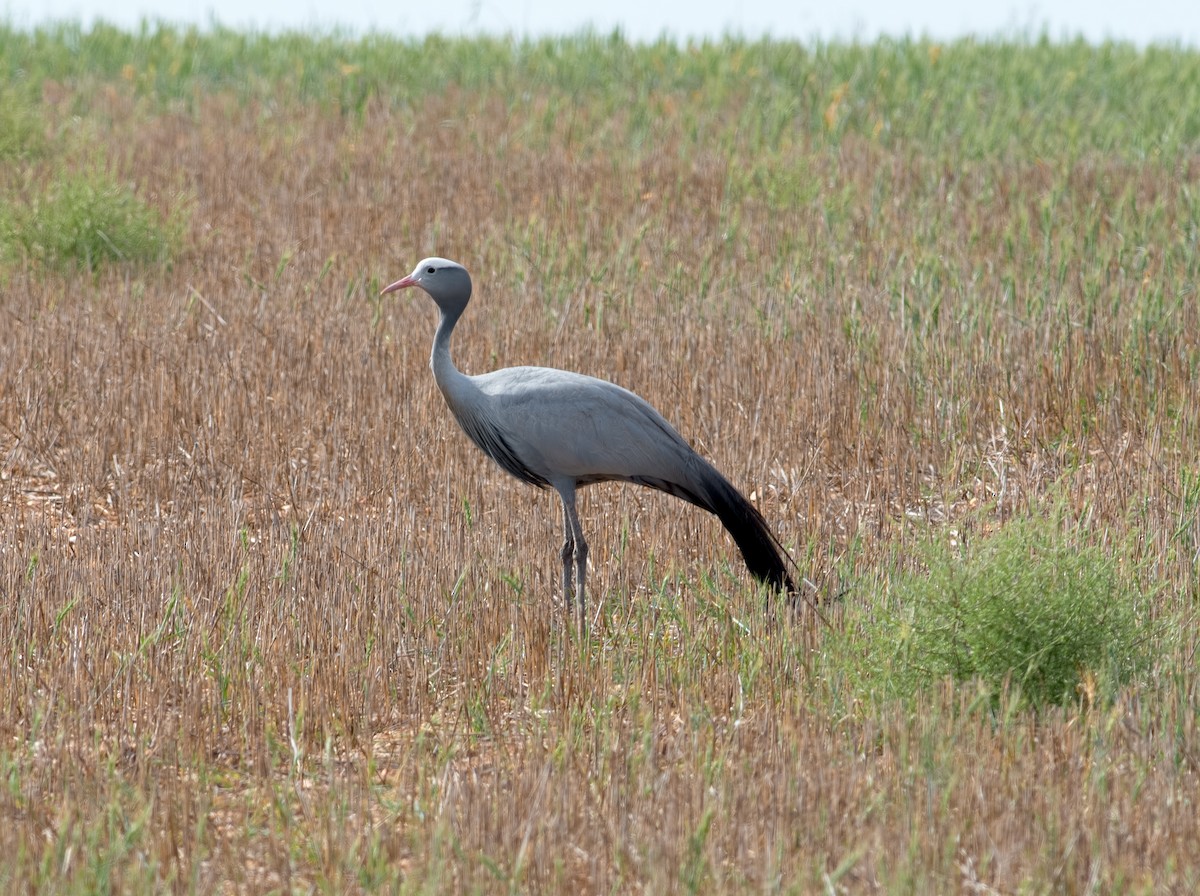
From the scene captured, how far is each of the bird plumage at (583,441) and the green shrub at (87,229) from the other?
5.44 meters

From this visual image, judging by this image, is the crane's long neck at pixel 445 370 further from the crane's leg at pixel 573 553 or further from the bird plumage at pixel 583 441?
the crane's leg at pixel 573 553

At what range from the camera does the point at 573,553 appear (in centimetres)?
581

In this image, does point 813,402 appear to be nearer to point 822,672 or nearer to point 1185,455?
point 1185,455

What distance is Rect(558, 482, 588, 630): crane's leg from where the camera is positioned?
5.47m

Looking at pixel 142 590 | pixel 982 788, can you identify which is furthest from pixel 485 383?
pixel 982 788

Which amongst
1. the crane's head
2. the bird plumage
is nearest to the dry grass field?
the bird plumage

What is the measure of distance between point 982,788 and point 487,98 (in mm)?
13664

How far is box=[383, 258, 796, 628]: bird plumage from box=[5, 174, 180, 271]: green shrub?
544cm

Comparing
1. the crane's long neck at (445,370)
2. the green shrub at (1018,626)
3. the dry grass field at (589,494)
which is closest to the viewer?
the dry grass field at (589,494)

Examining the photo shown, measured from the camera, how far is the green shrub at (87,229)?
10234 mm

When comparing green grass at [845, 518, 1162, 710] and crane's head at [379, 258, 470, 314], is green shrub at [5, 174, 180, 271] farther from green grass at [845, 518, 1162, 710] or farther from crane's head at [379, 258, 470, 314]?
green grass at [845, 518, 1162, 710]

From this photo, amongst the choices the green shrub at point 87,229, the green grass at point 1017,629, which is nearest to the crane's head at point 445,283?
the green grass at point 1017,629

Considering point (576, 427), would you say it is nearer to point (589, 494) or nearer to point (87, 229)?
point (589, 494)

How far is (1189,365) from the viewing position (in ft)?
25.4
